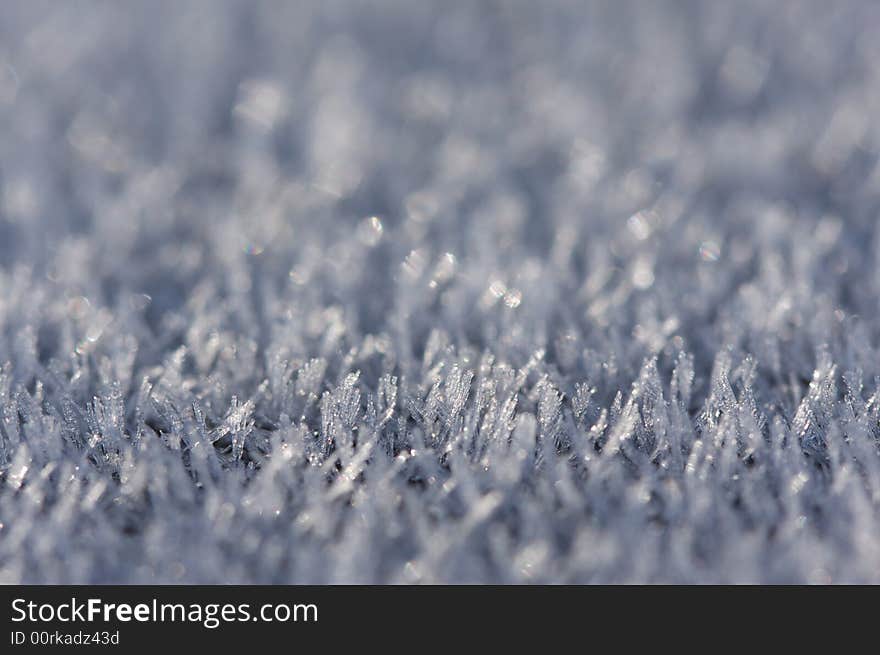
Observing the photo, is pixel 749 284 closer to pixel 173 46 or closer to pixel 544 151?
pixel 544 151

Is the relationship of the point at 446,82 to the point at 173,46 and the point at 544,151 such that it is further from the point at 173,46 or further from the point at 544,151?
the point at 173,46

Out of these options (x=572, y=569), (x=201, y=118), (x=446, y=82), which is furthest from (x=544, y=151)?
(x=572, y=569)
